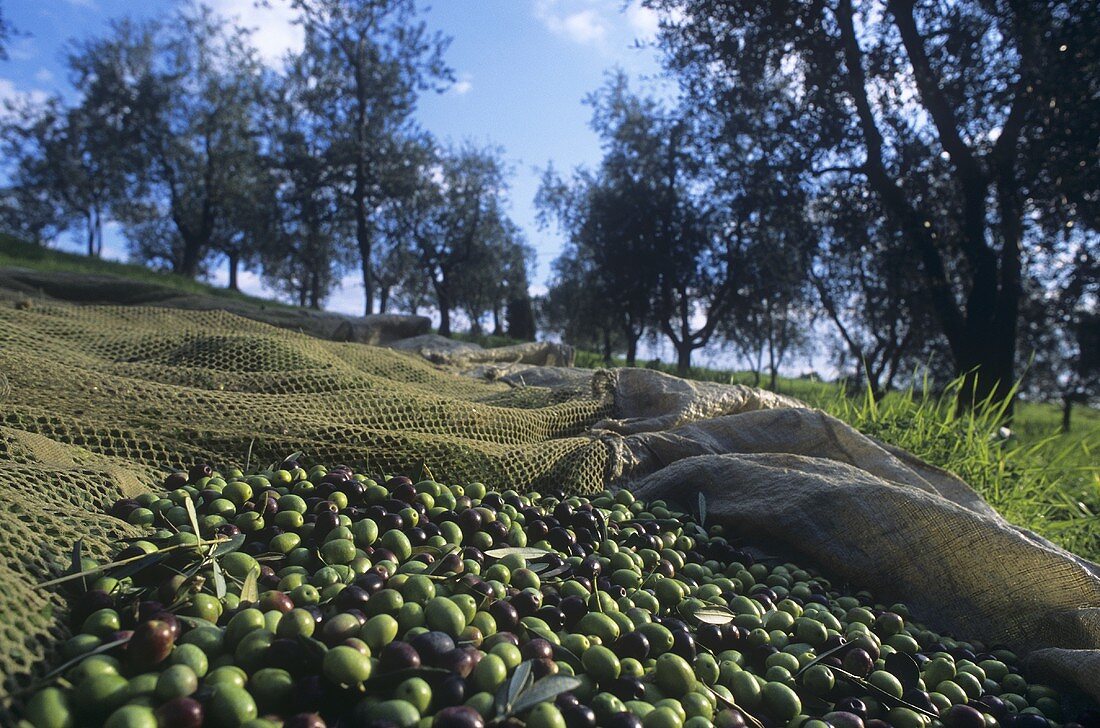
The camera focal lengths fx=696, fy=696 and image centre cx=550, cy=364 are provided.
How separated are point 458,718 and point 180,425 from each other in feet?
6.21

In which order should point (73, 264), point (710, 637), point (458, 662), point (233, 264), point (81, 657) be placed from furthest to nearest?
point (233, 264), point (73, 264), point (710, 637), point (458, 662), point (81, 657)

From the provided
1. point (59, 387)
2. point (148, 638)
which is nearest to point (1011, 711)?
point (148, 638)

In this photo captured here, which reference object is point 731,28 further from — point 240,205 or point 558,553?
point 240,205

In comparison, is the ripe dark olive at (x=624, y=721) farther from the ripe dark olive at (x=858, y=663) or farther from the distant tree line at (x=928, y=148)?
the distant tree line at (x=928, y=148)

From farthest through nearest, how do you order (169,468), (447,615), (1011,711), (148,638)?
(169,468), (1011,711), (447,615), (148,638)

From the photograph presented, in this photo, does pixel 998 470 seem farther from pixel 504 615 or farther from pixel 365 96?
pixel 365 96

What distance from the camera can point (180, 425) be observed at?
262 centimetres

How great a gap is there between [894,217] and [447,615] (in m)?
10.3

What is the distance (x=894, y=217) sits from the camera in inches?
396

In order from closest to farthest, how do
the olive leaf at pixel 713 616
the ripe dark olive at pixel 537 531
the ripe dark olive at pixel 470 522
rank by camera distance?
the olive leaf at pixel 713 616 < the ripe dark olive at pixel 470 522 < the ripe dark olive at pixel 537 531

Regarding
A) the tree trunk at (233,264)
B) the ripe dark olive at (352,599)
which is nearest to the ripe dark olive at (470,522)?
the ripe dark olive at (352,599)

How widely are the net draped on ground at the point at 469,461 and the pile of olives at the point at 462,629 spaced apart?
132 mm

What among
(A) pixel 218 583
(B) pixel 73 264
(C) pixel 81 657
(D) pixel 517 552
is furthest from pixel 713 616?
(B) pixel 73 264

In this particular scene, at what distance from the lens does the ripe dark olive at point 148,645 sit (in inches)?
53.2
